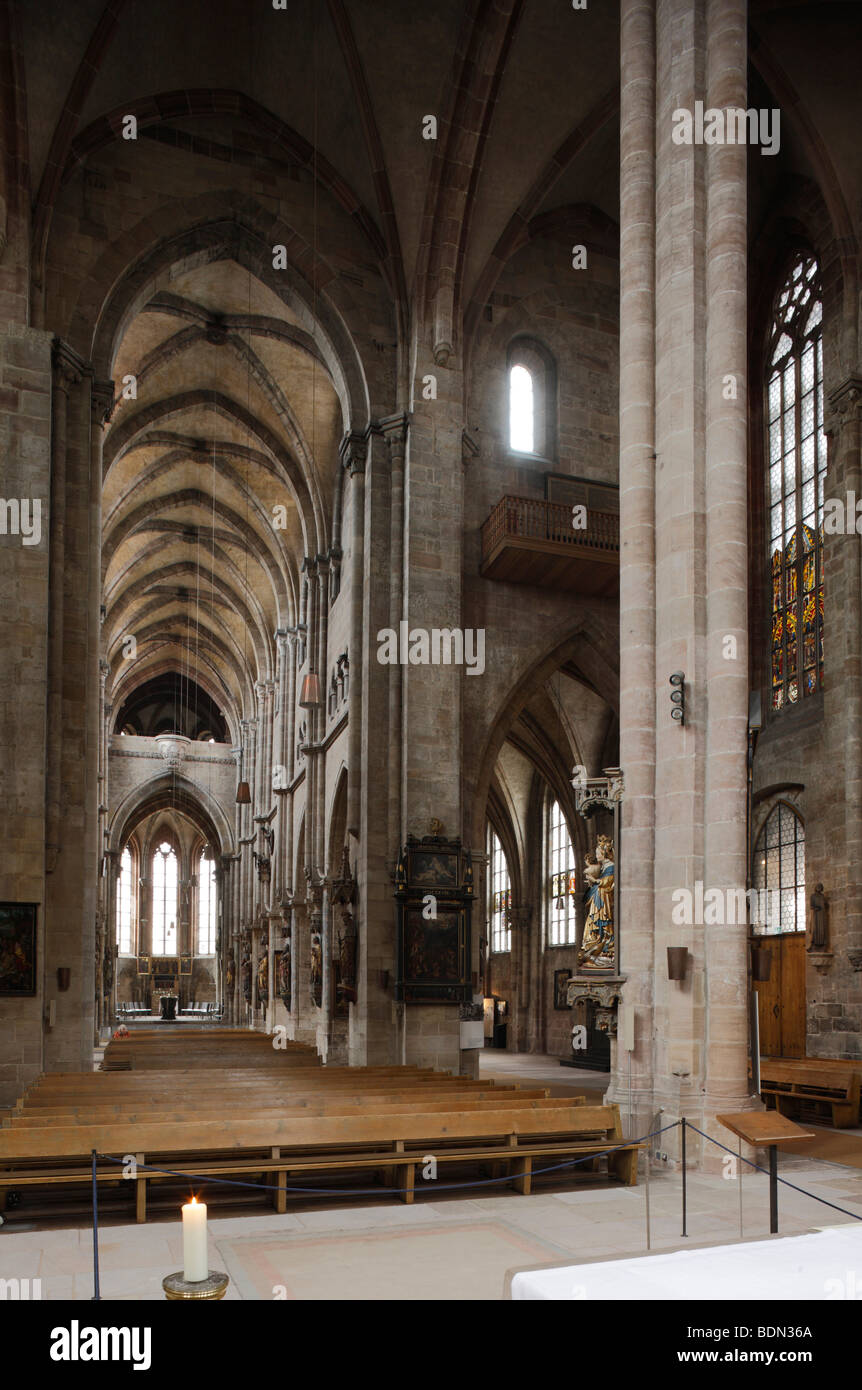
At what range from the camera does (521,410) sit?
75.2ft

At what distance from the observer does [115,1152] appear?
8898 mm

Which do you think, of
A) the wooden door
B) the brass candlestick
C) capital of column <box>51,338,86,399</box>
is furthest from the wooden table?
capital of column <box>51,338,86,399</box>

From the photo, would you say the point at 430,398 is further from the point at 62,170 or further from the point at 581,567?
the point at 62,170

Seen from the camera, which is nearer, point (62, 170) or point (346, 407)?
point (62, 170)

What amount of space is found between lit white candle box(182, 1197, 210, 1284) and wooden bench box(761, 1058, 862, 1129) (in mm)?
13246

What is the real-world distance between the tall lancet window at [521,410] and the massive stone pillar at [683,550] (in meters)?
9.98

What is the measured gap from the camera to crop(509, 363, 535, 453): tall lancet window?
22.8 metres

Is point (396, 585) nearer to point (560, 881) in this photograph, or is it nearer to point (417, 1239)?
point (417, 1239)

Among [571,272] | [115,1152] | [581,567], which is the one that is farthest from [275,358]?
[115,1152]

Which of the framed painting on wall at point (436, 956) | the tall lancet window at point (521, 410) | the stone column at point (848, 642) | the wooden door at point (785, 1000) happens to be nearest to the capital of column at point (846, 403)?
the stone column at point (848, 642)

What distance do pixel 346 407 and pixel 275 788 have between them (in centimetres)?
1530

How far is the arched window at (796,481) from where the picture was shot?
19.5m

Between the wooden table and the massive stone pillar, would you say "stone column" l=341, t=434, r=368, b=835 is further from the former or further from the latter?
the wooden table

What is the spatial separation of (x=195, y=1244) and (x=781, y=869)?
1777 cm
